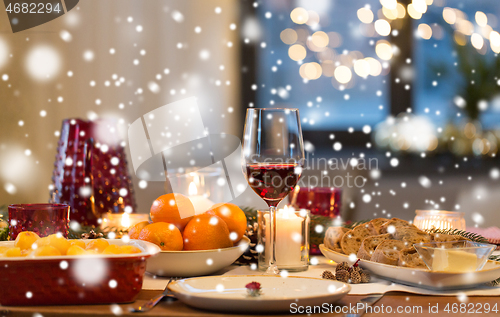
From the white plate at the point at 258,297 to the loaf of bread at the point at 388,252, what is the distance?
0.17 meters

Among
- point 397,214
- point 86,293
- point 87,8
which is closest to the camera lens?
point 86,293

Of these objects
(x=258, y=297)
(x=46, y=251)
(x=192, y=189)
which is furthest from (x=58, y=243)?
(x=192, y=189)

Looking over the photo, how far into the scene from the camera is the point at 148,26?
1.98 m

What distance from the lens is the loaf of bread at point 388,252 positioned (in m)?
0.74

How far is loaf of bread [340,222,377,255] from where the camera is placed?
33.9 inches

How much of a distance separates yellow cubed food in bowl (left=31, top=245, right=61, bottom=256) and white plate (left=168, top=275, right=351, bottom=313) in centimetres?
15

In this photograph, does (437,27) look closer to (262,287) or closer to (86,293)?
(262,287)

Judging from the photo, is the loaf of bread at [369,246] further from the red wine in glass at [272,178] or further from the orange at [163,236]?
the orange at [163,236]

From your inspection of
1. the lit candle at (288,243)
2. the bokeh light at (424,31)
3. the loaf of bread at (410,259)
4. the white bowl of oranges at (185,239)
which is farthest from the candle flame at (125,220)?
the bokeh light at (424,31)

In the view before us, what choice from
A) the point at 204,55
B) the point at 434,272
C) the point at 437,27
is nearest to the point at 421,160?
the point at 437,27

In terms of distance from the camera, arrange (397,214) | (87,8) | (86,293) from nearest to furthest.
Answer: (86,293), (87,8), (397,214)

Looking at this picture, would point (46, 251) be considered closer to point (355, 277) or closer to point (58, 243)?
point (58, 243)

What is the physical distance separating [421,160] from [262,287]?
1641mm

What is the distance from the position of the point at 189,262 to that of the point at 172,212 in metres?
0.10
